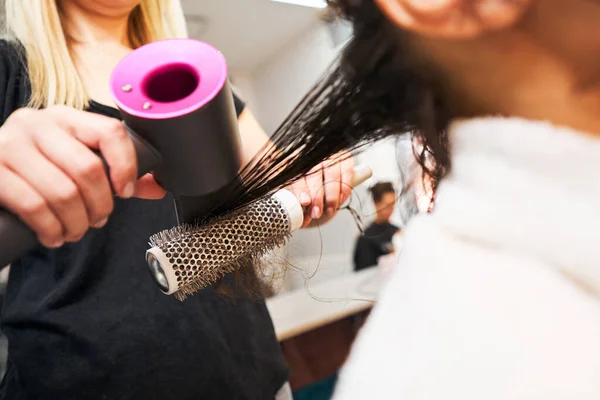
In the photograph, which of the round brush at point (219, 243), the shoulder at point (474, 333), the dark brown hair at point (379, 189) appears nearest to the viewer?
the shoulder at point (474, 333)

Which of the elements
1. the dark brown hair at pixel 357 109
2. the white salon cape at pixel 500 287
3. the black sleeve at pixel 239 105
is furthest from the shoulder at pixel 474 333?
the black sleeve at pixel 239 105

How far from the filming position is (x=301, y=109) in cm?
33

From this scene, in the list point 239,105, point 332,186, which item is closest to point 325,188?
point 332,186

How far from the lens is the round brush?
12.6 inches

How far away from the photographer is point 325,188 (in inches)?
15.0

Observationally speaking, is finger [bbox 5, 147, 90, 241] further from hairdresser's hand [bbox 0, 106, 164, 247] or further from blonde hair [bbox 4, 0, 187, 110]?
blonde hair [bbox 4, 0, 187, 110]

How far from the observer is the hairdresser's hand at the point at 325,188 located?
355 mm

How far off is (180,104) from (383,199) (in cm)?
23

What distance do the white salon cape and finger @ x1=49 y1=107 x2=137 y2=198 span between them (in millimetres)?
169

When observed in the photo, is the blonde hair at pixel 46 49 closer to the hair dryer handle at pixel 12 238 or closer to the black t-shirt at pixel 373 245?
the hair dryer handle at pixel 12 238

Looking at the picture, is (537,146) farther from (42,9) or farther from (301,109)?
(42,9)

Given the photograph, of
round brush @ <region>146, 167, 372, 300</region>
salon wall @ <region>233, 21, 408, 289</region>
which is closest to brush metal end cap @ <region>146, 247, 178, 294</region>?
round brush @ <region>146, 167, 372, 300</region>

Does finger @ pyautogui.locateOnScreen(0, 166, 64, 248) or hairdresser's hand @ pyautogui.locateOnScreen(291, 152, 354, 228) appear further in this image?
hairdresser's hand @ pyautogui.locateOnScreen(291, 152, 354, 228)

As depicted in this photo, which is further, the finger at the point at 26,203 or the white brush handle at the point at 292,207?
the white brush handle at the point at 292,207
